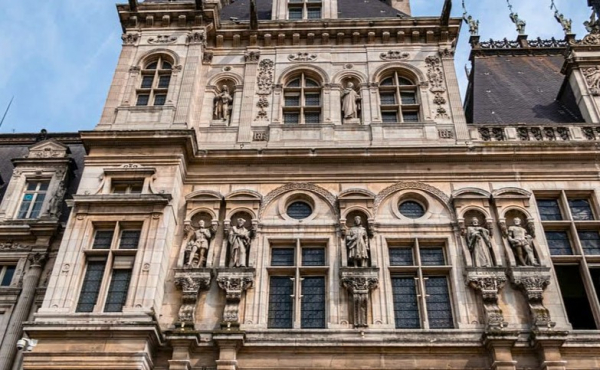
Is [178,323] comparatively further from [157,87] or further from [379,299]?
[157,87]

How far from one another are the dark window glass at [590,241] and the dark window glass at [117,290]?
1230 centimetres

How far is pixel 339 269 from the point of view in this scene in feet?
52.8

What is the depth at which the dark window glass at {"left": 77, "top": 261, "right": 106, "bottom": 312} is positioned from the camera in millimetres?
15273

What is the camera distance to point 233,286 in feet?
51.6

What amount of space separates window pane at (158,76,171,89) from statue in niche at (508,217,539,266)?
11.8 meters

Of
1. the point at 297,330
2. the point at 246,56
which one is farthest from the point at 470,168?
the point at 246,56

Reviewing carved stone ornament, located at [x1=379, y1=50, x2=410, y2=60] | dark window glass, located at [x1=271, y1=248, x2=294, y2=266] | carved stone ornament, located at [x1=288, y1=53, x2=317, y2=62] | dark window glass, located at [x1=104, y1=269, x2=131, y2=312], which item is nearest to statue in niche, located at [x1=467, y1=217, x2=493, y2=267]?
dark window glass, located at [x1=271, y1=248, x2=294, y2=266]

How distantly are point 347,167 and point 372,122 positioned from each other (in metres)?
2.14

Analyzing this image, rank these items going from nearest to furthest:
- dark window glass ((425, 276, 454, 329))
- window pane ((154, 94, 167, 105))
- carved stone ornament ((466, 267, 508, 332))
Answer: carved stone ornament ((466, 267, 508, 332)), dark window glass ((425, 276, 454, 329)), window pane ((154, 94, 167, 105))

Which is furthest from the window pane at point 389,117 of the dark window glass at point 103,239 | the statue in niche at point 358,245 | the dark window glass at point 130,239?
the dark window glass at point 103,239

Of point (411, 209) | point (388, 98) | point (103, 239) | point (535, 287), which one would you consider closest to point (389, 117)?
point (388, 98)

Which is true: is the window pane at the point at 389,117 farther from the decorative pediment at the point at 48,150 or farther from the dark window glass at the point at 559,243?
the decorative pediment at the point at 48,150

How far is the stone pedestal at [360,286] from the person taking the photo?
50.0ft

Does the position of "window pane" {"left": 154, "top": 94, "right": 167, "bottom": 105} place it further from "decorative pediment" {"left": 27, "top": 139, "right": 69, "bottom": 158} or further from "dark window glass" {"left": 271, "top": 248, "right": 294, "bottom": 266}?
"dark window glass" {"left": 271, "top": 248, "right": 294, "bottom": 266}
